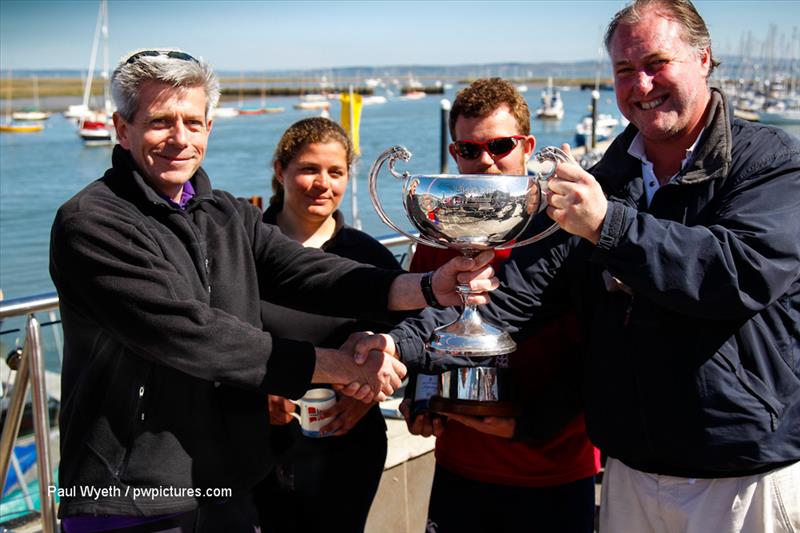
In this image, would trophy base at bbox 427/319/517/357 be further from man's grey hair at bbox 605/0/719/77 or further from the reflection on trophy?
man's grey hair at bbox 605/0/719/77

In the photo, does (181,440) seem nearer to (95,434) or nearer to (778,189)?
(95,434)

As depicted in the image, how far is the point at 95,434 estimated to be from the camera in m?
2.06

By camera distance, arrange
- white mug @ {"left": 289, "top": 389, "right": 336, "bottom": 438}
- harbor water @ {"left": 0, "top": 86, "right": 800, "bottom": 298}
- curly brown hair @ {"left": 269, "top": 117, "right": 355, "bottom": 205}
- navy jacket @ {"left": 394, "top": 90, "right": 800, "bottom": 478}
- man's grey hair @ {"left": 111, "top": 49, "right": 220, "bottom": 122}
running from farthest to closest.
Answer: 1. harbor water @ {"left": 0, "top": 86, "right": 800, "bottom": 298}
2. curly brown hair @ {"left": 269, "top": 117, "right": 355, "bottom": 205}
3. white mug @ {"left": 289, "top": 389, "right": 336, "bottom": 438}
4. man's grey hair @ {"left": 111, "top": 49, "right": 220, "bottom": 122}
5. navy jacket @ {"left": 394, "top": 90, "right": 800, "bottom": 478}

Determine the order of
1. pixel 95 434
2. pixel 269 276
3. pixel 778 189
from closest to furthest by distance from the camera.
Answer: pixel 778 189, pixel 95 434, pixel 269 276

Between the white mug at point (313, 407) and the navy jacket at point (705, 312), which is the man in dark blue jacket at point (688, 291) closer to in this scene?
the navy jacket at point (705, 312)

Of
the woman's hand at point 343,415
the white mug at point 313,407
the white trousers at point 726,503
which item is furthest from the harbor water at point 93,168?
the white trousers at point 726,503

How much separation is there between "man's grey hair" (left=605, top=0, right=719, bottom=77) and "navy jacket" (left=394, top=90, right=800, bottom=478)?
0.16 meters

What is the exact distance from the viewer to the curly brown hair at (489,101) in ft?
9.25

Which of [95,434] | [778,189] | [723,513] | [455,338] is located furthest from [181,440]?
[778,189]

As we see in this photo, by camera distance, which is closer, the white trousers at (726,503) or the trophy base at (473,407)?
the white trousers at (726,503)

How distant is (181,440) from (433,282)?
91 centimetres

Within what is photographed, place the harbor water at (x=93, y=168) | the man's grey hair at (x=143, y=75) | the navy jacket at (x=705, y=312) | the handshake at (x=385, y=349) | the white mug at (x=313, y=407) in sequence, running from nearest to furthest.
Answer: the navy jacket at (x=705, y=312)
the man's grey hair at (x=143, y=75)
the handshake at (x=385, y=349)
the white mug at (x=313, y=407)
the harbor water at (x=93, y=168)

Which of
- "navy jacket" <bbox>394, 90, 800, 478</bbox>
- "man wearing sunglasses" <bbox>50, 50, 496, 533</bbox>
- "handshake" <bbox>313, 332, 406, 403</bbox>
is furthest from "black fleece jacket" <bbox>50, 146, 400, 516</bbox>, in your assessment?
"navy jacket" <bbox>394, 90, 800, 478</bbox>

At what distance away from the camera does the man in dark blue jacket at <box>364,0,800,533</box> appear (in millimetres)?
1831
